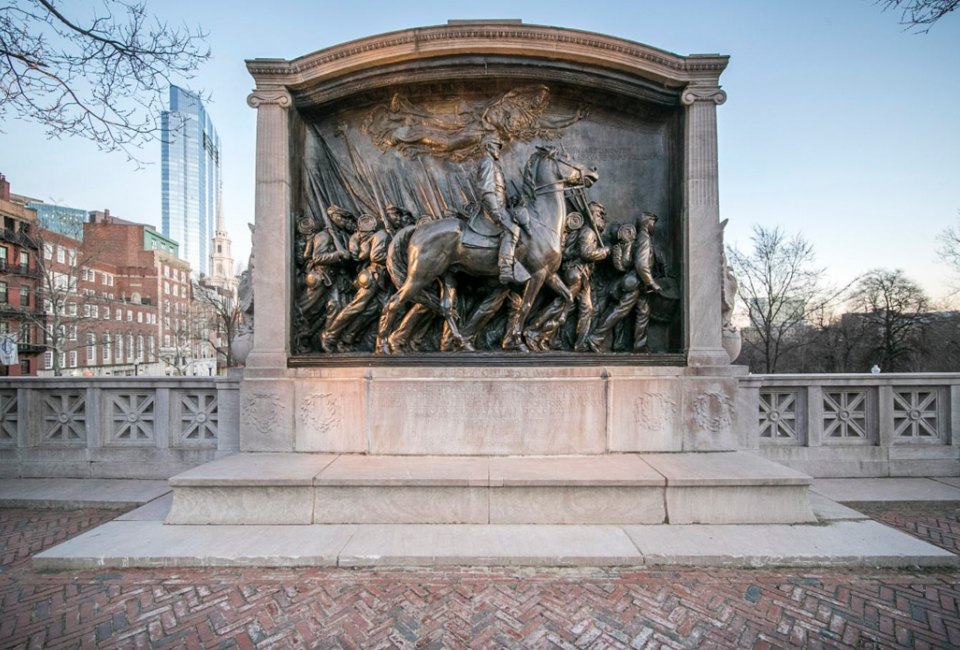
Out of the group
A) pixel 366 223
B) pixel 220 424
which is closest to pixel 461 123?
pixel 366 223

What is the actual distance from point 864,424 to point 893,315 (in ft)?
116

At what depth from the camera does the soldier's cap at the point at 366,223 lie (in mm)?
7340

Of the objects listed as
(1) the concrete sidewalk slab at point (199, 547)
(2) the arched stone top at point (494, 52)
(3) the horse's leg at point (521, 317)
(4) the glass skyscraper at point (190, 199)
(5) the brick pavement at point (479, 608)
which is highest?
(4) the glass skyscraper at point (190, 199)

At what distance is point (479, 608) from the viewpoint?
3.88 m

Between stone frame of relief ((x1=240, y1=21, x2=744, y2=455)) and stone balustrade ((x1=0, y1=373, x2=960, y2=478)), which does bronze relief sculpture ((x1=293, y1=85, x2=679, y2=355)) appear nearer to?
stone frame of relief ((x1=240, y1=21, x2=744, y2=455))

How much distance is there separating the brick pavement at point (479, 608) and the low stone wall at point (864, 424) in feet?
9.52

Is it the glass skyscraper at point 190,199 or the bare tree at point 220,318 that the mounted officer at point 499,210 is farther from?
the glass skyscraper at point 190,199

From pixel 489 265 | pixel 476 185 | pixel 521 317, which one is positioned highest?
pixel 476 185

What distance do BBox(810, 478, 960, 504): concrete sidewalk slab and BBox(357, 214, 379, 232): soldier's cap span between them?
7.80 metres

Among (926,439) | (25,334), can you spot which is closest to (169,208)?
(25,334)

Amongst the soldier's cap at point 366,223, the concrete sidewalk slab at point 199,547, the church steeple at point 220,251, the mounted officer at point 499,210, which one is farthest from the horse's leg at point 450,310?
the church steeple at point 220,251

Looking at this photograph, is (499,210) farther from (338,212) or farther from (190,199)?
(190,199)

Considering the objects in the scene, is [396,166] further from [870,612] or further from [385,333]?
[870,612]

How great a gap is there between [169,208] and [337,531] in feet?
470
